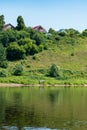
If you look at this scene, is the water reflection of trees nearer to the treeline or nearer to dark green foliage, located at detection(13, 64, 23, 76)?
dark green foliage, located at detection(13, 64, 23, 76)

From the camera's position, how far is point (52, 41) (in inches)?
6378

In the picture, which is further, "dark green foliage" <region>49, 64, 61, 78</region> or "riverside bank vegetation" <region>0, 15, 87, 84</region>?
"dark green foliage" <region>49, 64, 61, 78</region>

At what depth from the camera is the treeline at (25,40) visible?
143500 mm

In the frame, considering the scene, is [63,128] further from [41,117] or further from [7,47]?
[7,47]

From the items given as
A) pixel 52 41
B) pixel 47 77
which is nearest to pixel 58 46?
pixel 52 41

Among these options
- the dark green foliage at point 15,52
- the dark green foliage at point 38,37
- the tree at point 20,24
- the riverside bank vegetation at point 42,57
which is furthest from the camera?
the tree at point 20,24

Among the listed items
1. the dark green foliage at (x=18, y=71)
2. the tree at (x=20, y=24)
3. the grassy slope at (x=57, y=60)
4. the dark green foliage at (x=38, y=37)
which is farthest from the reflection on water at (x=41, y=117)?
the tree at (x=20, y=24)

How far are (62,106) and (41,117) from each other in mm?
15178

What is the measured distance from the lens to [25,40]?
486 ft

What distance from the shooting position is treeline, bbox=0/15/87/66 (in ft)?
471

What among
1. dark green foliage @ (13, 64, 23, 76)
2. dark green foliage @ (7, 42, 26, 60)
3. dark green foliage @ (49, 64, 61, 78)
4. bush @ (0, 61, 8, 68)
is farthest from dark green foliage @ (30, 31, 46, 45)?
dark green foliage @ (13, 64, 23, 76)

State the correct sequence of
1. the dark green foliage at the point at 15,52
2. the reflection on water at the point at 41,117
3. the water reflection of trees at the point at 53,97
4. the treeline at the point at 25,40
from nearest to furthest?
the reflection on water at the point at 41,117 → the water reflection of trees at the point at 53,97 → the dark green foliage at the point at 15,52 → the treeline at the point at 25,40

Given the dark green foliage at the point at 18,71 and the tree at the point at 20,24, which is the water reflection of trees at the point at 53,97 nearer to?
the dark green foliage at the point at 18,71

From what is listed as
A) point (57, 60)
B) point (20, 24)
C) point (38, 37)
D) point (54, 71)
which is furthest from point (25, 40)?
point (20, 24)
